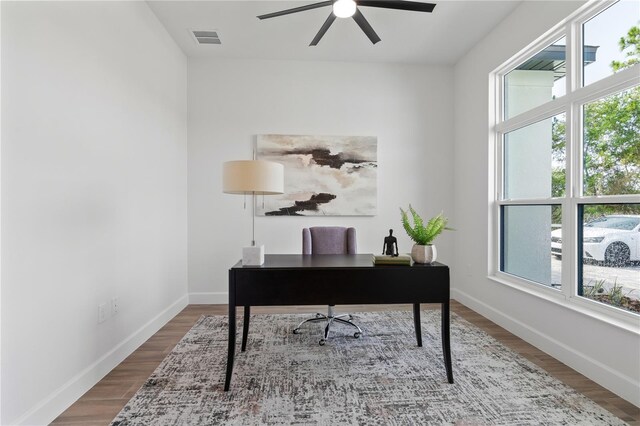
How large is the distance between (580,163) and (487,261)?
1.37 meters

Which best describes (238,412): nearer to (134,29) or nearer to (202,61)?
(134,29)

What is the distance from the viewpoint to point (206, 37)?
11.2 ft

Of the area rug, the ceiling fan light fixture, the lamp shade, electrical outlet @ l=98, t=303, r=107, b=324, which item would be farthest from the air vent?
the area rug

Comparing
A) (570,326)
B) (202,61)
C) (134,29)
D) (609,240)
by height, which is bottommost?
(570,326)

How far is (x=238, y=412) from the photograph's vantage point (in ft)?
5.81

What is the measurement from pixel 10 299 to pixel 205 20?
279cm

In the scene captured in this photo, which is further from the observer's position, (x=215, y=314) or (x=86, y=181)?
(x=215, y=314)

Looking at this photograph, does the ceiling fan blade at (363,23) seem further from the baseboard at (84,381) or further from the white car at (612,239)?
the baseboard at (84,381)

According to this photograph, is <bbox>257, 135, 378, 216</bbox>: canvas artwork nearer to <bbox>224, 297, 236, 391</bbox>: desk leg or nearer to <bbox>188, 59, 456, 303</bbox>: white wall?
<bbox>188, 59, 456, 303</bbox>: white wall

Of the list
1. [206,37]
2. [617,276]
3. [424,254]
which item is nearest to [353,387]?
[424,254]

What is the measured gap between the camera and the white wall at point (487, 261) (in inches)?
79.6

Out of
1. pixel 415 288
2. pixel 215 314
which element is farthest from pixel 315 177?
pixel 415 288

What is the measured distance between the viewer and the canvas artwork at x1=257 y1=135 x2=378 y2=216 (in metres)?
3.93

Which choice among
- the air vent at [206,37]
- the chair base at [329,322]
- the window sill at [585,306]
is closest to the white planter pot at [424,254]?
the chair base at [329,322]
